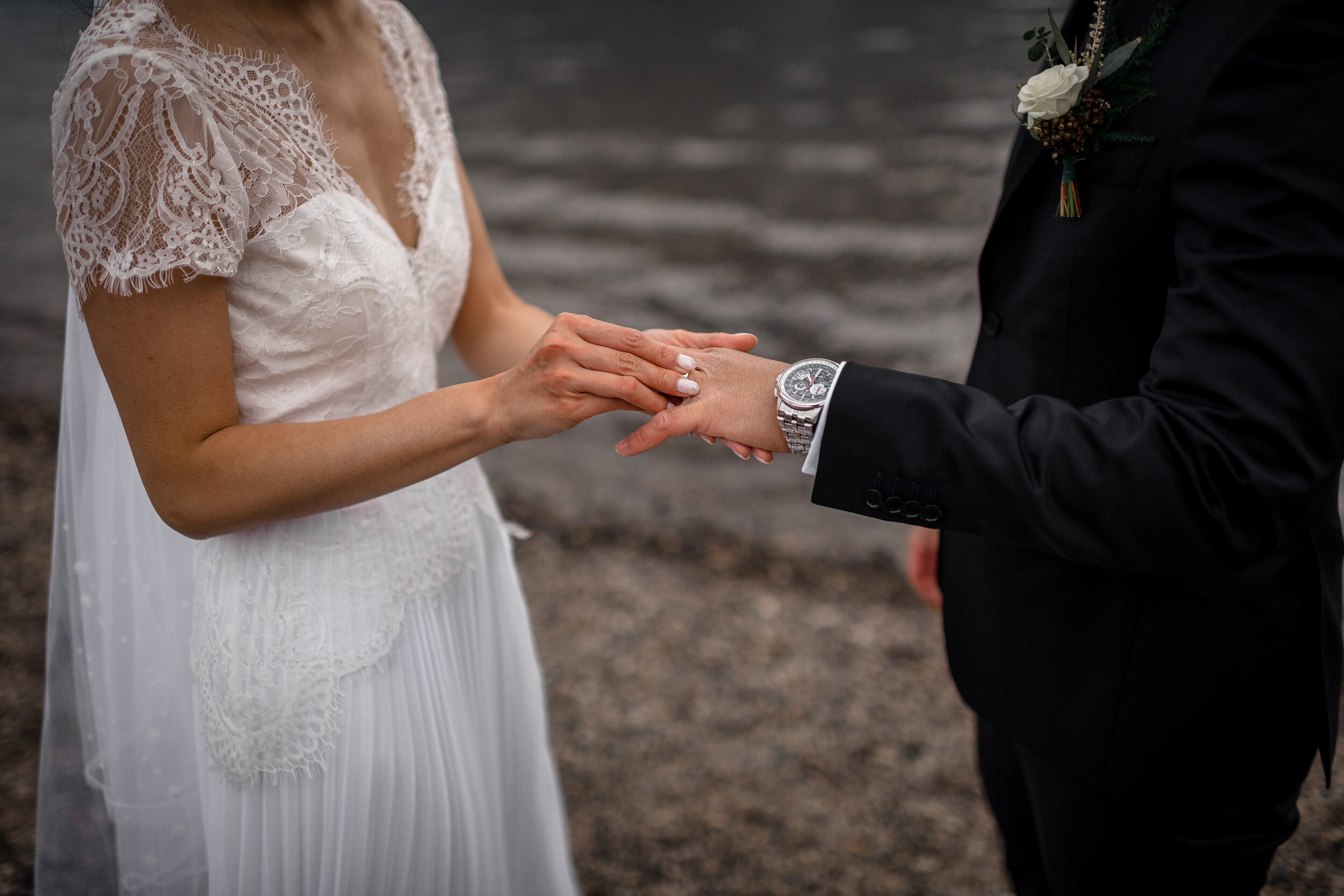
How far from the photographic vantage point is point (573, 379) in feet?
Result: 5.54

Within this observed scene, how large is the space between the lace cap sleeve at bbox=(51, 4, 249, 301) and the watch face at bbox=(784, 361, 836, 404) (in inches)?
39.7

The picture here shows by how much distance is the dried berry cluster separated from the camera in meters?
1.54

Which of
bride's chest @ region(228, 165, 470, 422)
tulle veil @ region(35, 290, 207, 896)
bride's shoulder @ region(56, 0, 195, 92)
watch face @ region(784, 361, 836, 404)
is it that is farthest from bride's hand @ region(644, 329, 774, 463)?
tulle veil @ region(35, 290, 207, 896)

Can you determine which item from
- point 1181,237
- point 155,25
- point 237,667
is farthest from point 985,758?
point 155,25

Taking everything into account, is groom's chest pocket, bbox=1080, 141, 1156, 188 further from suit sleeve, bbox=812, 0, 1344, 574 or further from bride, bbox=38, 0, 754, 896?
bride, bbox=38, 0, 754, 896

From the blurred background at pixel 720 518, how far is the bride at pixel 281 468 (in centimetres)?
49

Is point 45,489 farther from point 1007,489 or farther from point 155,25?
point 1007,489

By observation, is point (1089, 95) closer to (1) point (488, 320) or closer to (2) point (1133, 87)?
(2) point (1133, 87)

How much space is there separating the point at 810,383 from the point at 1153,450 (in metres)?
0.56

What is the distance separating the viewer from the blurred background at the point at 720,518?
3.18 meters

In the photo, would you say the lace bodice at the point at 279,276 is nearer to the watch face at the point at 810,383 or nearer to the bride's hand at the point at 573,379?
the bride's hand at the point at 573,379

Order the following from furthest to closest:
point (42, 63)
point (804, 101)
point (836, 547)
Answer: point (42, 63), point (804, 101), point (836, 547)

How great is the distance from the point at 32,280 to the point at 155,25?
8.94 meters

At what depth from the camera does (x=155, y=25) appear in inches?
60.5
